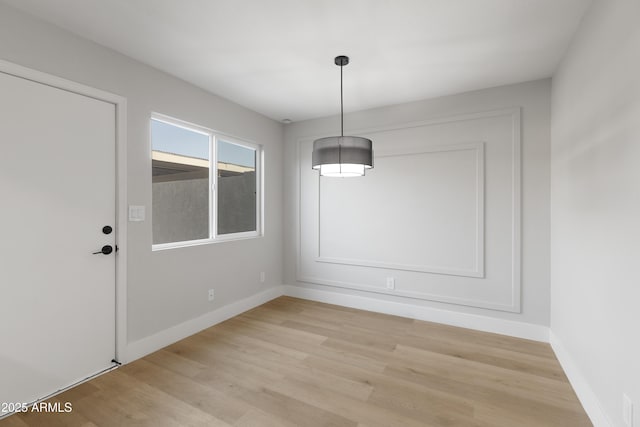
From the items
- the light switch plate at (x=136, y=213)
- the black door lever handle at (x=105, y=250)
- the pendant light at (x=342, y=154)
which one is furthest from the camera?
the light switch plate at (x=136, y=213)

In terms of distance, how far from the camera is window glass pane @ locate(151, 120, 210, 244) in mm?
2840

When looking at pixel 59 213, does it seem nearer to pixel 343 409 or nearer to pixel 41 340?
pixel 41 340

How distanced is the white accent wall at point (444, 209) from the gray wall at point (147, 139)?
41.6 inches

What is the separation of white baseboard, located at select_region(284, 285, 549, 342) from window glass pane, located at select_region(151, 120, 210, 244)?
5.82 ft

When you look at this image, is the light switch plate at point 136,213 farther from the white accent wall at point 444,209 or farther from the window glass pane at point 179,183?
the white accent wall at point 444,209

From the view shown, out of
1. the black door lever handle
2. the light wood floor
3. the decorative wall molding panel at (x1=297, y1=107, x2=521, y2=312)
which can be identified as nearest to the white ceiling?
the decorative wall molding panel at (x1=297, y1=107, x2=521, y2=312)

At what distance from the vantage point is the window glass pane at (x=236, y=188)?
11.7ft

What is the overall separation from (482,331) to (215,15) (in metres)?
3.80

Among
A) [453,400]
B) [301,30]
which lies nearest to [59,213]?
[301,30]

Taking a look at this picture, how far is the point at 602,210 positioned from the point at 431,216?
175cm

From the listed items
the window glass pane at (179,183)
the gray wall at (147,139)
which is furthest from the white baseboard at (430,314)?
the window glass pane at (179,183)

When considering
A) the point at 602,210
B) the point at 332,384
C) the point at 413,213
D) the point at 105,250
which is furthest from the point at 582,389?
the point at 105,250

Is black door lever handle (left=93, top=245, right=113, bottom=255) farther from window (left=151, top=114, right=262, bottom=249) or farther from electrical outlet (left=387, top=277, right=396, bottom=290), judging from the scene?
electrical outlet (left=387, top=277, right=396, bottom=290)

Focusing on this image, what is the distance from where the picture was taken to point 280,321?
344cm
